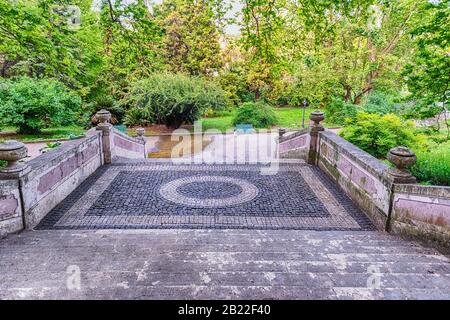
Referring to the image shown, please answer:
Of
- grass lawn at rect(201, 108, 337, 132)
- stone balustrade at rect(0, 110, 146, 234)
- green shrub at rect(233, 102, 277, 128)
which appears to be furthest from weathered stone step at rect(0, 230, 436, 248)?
green shrub at rect(233, 102, 277, 128)

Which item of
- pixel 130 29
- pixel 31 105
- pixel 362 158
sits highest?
pixel 130 29

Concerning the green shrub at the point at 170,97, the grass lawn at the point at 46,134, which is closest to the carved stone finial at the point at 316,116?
the green shrub at the point at 170,97

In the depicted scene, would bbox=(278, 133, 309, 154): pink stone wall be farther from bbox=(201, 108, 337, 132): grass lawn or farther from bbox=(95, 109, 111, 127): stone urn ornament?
bbox=(201, 108, 337, 132): grass lawn

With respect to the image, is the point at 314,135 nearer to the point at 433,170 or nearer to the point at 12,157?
the point at 433,170

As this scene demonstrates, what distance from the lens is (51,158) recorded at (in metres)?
6.01

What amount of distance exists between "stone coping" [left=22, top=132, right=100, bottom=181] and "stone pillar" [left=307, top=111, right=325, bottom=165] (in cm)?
616

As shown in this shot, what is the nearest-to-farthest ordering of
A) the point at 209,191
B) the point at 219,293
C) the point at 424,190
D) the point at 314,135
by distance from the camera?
the point at 219,293 → the point at 424,190 → the point at 209,191 → the point at 314,135

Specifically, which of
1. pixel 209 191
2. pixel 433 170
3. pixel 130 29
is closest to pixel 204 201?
pixel 209 191

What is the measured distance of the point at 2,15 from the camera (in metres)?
7.10

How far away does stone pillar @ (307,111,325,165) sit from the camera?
30.1 ft

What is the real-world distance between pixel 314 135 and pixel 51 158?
267 inches
